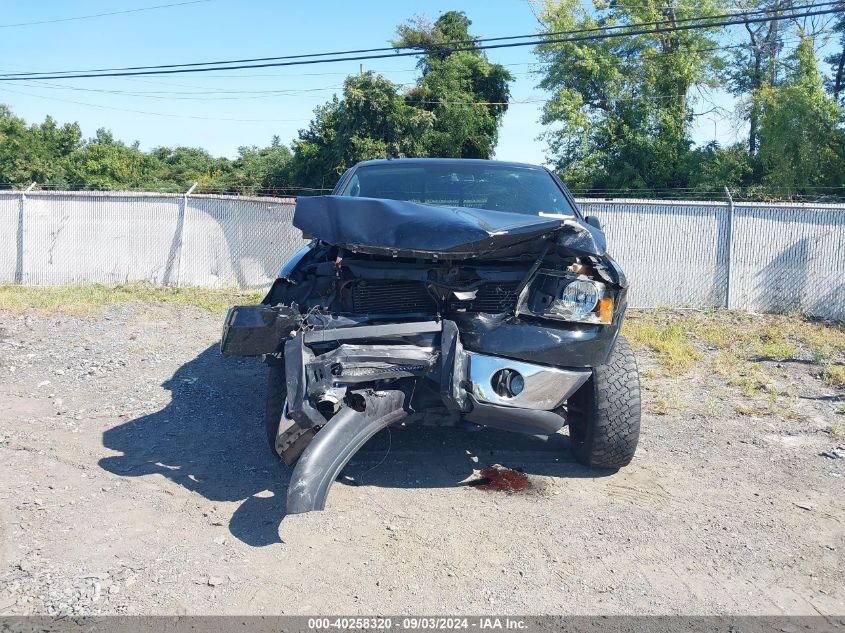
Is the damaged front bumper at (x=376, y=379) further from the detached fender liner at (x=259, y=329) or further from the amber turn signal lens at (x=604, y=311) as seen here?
the amber turn signal lens at (x=604, y=311)

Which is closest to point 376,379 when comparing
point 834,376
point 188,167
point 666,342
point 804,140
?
point 834,376

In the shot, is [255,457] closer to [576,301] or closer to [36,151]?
[576,301]

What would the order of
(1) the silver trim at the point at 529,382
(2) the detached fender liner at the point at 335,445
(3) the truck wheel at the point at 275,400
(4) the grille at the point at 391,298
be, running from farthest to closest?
(3) the truck wheel at the point at 275,400 < (4) the grille at the point at 391,298 < (1) the silver trim at the point at 529,382 < (2) the detached fender liner at the point at 335,445

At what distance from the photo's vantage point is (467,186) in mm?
5531

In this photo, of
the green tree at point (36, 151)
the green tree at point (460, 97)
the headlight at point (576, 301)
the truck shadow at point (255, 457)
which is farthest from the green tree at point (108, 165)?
the headlight at point (576, 301)

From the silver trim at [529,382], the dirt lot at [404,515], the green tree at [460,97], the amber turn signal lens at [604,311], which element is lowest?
the dirt lot at [404,515]

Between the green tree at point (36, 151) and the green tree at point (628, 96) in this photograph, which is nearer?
the green tree at point (628, 96)

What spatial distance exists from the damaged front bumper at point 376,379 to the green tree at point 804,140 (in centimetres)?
1974

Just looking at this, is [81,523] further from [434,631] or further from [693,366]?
[693,366]

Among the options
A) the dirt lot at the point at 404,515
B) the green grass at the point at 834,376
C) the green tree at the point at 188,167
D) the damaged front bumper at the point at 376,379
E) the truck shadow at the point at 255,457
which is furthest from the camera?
the green tree at the point at 188,167

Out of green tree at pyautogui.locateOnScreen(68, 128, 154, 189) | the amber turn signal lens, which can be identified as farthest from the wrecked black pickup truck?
green tree at pyautogui.locateOnScreen(68, 128, 154, 189)

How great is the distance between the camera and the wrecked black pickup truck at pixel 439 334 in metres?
3.80

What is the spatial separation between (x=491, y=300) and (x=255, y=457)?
6.02 ft

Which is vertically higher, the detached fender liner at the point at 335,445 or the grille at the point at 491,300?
the grille at the point at 491,300
